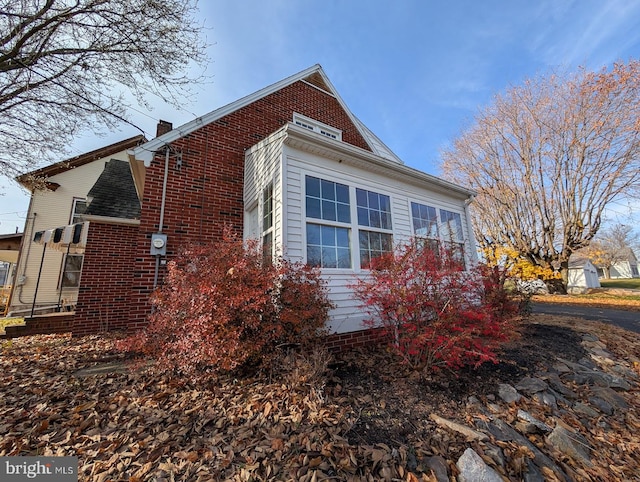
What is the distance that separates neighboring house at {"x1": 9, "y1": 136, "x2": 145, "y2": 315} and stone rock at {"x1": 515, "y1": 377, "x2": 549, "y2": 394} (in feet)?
39.8

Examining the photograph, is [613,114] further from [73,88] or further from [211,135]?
[73,88]

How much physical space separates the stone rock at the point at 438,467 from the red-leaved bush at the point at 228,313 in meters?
1.91

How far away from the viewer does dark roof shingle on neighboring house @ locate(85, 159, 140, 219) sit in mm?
7482

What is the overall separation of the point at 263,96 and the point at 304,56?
258 cm

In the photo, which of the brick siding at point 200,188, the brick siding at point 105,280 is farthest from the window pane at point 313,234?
the brick siding at point 105,280

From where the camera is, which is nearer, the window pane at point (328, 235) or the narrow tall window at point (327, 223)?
the narrow tall window at point (327, 223)

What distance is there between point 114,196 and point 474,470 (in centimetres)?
1057

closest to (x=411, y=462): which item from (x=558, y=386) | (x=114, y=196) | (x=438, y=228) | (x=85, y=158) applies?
(x=558, y=386)

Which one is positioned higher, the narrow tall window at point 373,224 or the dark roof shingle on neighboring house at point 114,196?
the dark roof shingle on neighboring house at point 114,196

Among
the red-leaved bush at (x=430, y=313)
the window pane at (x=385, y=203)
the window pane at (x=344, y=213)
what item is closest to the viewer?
the red-leaved bush at (x=430, y=313)

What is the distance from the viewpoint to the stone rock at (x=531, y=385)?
3645 millimetres

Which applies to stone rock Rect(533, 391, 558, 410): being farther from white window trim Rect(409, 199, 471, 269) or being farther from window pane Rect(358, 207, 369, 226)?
window pane Rect(358, 207, 369, 226)

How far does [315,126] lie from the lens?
8.91m

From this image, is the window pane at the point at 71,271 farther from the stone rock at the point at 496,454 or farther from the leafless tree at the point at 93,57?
the stone rock at the point at 496,454
